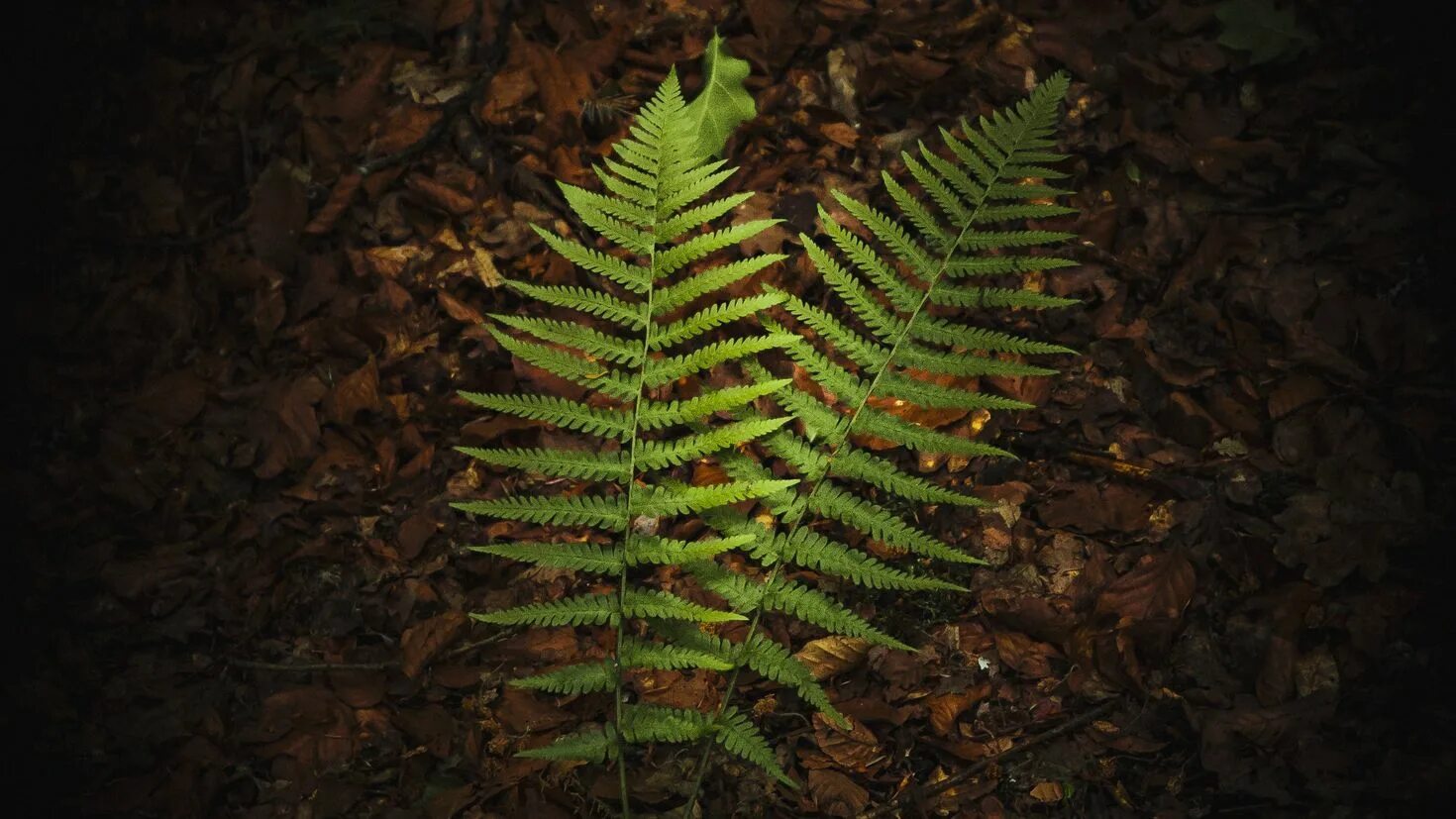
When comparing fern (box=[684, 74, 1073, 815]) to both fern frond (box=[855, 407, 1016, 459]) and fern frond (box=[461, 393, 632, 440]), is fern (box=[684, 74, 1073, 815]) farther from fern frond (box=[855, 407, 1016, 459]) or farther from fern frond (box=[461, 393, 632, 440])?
fern frond (box=[461, 393, 632, 440])

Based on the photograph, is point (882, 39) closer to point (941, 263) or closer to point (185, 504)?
point (941, 263)

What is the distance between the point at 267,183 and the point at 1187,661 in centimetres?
370

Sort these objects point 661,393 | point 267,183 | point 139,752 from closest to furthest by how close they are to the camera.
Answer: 1. point 139,752
2. point 661,393
3. point 267,183

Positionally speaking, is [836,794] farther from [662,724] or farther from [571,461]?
[571,461]

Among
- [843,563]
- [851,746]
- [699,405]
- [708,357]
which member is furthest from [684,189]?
[851,746]

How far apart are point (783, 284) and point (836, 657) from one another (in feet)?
4.20

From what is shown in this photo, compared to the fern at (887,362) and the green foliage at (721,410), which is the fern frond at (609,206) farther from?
the fern at (887,362)

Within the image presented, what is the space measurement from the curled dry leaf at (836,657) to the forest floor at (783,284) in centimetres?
7

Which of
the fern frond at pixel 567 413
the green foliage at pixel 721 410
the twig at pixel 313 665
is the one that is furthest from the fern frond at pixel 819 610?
the twig at pixel 313 665

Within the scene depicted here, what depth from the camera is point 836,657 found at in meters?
2.63

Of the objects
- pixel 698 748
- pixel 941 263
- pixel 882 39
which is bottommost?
pixel 698 748

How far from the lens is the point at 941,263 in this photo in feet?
8.17

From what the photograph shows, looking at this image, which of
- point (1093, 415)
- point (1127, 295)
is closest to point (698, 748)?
point (1093, 415)

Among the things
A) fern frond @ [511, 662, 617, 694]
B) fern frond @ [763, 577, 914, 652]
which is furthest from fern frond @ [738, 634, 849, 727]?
fern frond @ [511, 662, 617, 694]
